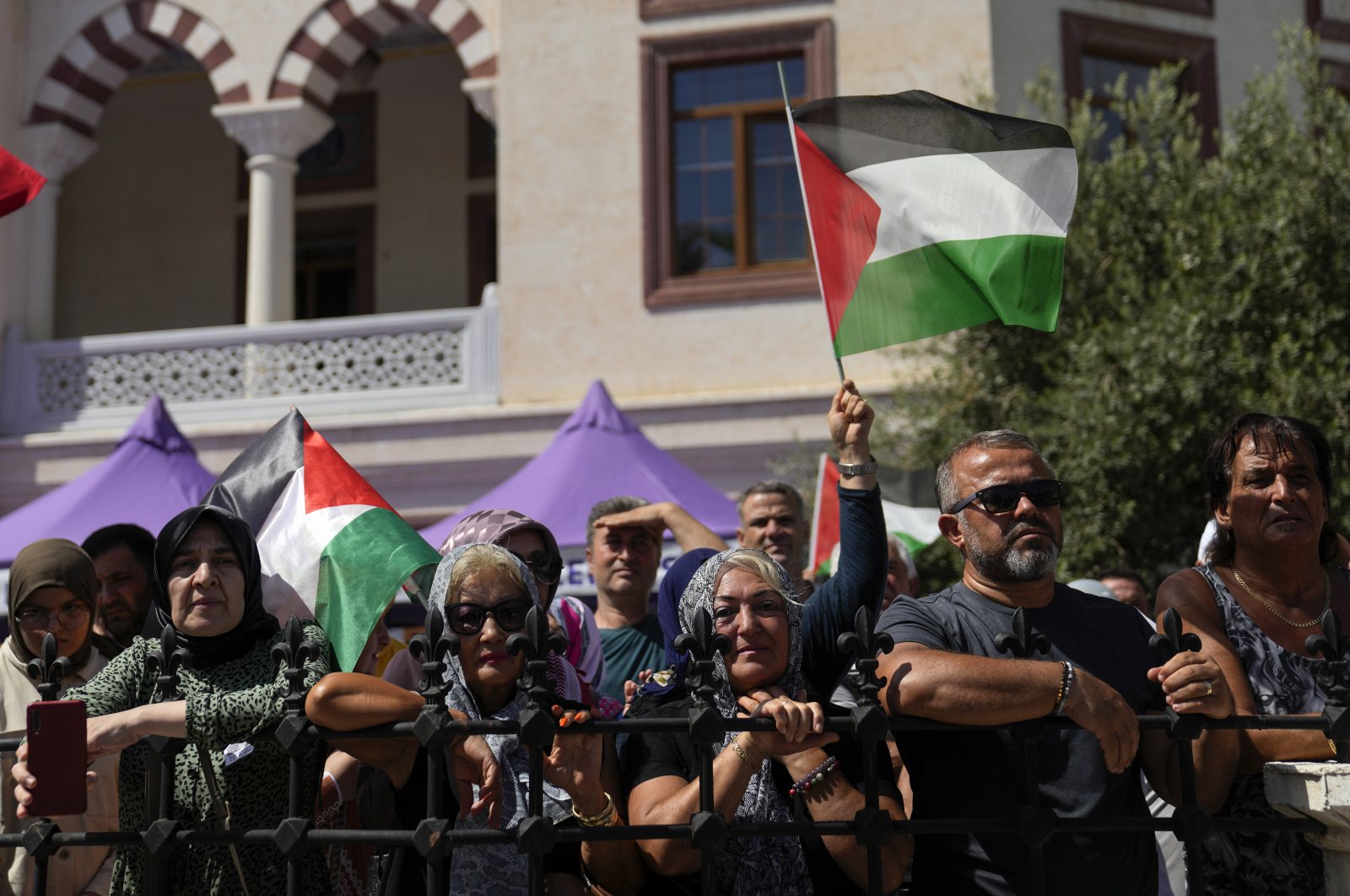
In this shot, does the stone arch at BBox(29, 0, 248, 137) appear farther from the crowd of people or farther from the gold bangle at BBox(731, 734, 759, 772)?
the gold bangle at BBox(731, 734, 759, 772)

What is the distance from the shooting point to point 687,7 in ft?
38.2

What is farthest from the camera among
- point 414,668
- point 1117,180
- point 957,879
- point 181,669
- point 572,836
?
point 1117,180

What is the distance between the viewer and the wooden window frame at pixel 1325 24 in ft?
40.5

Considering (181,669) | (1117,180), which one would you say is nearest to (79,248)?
(1117,180)

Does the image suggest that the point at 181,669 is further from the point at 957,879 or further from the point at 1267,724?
the point at 1267,724

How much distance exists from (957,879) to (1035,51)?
32.0 ft

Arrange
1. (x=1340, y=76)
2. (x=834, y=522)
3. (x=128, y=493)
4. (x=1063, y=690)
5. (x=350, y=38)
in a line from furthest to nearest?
1. (x=1340, y=76)
2. (x=350, y=38)
3. (x=128, y=493)
4. (x=834, y=522)
5. (x=1063, y=690)

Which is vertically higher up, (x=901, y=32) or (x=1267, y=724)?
(x=901, y=32)

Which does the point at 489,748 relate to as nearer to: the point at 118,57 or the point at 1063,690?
the point at 1063,690

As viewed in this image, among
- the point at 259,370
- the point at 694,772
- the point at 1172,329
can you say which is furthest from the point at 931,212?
the point at 259,370

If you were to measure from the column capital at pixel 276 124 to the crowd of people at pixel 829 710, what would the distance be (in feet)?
31.8

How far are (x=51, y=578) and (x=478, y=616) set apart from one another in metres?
1.67

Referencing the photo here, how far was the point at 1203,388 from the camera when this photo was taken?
8836 mm

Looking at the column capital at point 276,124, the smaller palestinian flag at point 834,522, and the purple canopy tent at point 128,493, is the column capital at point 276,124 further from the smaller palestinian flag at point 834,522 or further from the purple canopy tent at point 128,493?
the smaller palestinian flag at point 834,522
